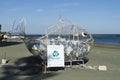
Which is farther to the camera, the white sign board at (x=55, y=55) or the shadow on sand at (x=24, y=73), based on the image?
the white sign board at (x=55, y=55)

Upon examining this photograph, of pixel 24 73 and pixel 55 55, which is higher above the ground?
pixel 55 55

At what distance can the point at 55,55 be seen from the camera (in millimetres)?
17219

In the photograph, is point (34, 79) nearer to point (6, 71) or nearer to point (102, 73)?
point (6, 71)

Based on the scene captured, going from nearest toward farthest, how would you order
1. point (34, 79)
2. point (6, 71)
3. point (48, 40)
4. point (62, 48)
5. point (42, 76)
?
point (34, 79) < point (42, 76) < point (6, 71) < point (62, 48) < point (48, 40)

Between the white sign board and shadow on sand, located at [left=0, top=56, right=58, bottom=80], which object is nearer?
shadow on sand, located at [left=0, top=56, right=58, bottom=80]

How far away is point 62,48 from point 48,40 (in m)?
1.53

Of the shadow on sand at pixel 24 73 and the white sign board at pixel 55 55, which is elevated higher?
the white sign board at pixel 55 55

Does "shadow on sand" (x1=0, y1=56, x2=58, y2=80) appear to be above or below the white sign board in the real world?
below

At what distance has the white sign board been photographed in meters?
17.0

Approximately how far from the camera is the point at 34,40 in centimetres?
1911

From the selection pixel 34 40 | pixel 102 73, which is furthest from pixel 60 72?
pixel 34 40

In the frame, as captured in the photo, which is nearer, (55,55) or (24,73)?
(24,73)

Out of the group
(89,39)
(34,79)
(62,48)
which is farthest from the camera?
(89,39)

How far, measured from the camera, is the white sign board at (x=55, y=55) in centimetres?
1700
